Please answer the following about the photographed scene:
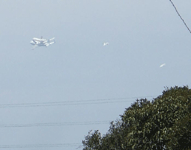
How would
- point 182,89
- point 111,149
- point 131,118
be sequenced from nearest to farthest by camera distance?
point 131,118, point 111,149, point 182,89

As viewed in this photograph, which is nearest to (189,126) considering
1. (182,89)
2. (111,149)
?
(111,149)

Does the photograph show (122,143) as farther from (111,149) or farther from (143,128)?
(143,128)

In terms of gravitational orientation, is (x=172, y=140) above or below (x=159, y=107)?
below

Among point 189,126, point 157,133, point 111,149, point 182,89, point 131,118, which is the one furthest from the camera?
point 182,89

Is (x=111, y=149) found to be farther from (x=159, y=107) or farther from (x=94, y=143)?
(x=159, y=107)

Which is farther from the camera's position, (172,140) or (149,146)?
(149,146)

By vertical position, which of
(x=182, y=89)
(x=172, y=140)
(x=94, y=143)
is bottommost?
(x=172, y=140)

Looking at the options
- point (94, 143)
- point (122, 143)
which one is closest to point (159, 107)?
point (122, 143)

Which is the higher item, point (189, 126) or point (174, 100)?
point (174, 100)

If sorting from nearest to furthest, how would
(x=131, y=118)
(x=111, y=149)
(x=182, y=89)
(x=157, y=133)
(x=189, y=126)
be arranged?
1. (x=189, y=126)
2. (x=157, y=133)
3. (x=131, y=118)
4. (x=111, y=149)
5. (x=182, y=89)
